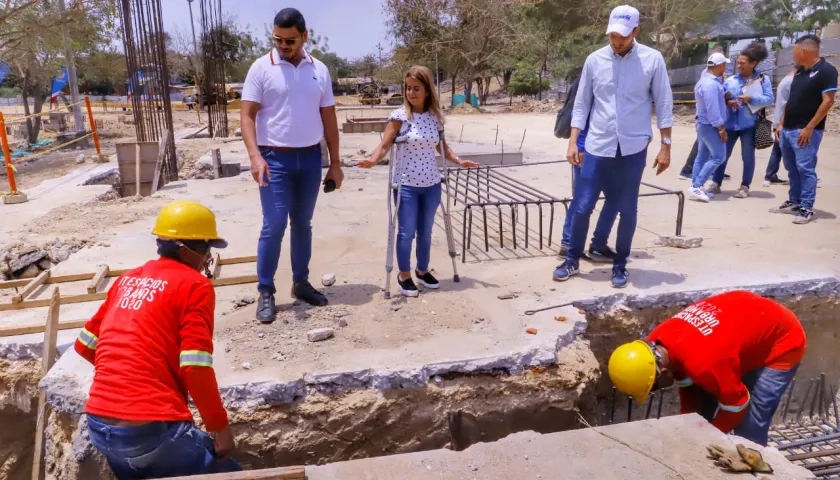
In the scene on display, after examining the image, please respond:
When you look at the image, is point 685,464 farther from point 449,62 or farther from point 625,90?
point 449,62

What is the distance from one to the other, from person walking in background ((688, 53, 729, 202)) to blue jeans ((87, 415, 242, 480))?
6.21m

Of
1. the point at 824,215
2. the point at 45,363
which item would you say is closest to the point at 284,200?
the point at 45,363

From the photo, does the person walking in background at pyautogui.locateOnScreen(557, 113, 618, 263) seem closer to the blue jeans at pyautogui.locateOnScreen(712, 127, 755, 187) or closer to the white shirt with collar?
the white shirt with collar

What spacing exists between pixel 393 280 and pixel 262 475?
2.32 meters

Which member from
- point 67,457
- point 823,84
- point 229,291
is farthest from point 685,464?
point 823,84

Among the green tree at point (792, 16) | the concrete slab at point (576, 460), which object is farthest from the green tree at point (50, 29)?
the green tree at point (792, 16)

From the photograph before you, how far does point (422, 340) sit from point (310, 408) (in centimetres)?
73

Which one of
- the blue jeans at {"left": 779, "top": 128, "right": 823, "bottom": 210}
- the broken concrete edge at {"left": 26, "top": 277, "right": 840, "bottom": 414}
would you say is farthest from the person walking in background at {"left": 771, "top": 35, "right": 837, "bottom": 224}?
the broken concrete edge at {"left": 26, "top": 277, "right": 840, "bottom": 414}

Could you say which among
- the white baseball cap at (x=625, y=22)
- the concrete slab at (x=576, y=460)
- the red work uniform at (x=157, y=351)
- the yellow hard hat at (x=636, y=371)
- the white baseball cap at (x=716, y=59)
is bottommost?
the concrete slab at (x=576, y=460)

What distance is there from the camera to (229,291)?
4285 mm

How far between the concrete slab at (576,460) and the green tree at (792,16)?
33390 mm

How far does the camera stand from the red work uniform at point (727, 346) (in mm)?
2783

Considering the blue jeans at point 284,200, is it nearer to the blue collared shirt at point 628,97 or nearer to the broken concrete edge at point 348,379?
the broken concrete edge at point 348,379

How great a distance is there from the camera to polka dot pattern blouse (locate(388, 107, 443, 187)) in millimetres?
3877
